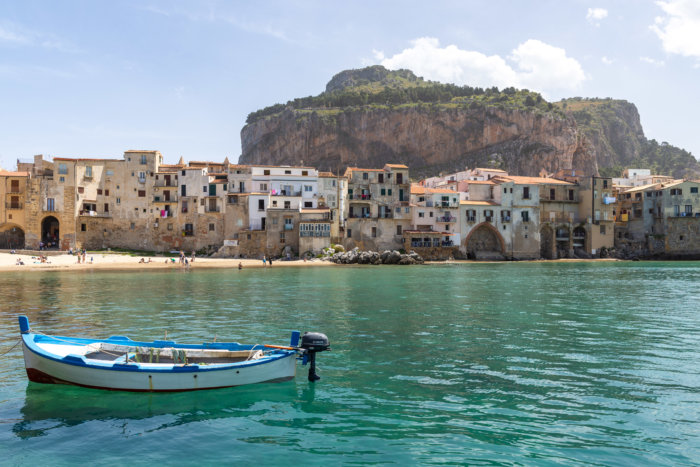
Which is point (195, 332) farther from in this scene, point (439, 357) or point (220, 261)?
point (220, 261)

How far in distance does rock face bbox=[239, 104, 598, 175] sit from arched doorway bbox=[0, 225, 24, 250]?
92.4m

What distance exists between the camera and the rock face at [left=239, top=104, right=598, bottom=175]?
141 meters

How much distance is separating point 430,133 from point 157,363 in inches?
5778

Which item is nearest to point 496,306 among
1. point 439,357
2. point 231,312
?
point 439,357

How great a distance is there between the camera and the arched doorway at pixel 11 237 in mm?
77000

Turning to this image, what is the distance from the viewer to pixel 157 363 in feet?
46.1

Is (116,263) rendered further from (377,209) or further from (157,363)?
(157,363)

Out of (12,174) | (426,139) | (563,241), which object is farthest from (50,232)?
(426,139)

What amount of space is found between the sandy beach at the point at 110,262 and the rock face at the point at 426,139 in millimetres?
85557

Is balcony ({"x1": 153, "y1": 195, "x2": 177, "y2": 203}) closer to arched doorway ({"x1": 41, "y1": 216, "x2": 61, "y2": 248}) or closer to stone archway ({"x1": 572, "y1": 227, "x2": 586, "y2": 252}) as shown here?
arched doorway ({"x1": 41, "y1": 216, "x2": 61, "y2": 248})

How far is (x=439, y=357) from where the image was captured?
698 inches

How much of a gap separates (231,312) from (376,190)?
2262 inches

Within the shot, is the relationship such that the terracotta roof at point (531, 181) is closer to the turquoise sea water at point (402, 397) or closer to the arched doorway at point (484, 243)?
the arched doorway at point (484, 243)

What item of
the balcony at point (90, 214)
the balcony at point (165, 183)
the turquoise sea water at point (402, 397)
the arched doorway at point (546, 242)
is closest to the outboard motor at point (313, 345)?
the turquoise sea water at point (402, 397)
